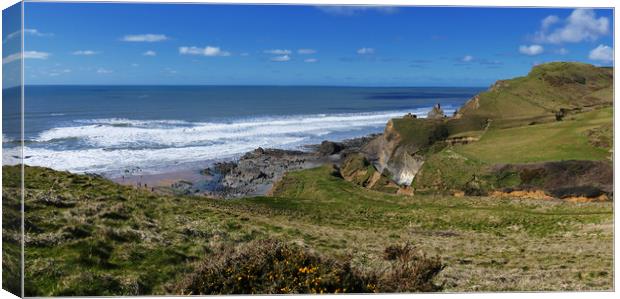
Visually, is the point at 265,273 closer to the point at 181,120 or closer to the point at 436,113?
the point at 181,120

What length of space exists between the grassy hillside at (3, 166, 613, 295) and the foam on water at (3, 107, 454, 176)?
507mm

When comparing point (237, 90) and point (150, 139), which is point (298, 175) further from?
point (150, 139)

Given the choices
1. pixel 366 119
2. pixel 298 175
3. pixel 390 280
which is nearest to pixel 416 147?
pixel 366 119

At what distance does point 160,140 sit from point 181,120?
65cm

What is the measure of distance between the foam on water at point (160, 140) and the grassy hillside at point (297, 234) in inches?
20.0

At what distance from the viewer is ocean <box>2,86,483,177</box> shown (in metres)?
11.0

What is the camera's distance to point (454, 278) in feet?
29.6

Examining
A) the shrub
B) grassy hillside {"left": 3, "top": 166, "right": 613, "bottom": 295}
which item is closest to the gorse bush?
grassy hillside {"left": 3, "top": 166, "right": 613, "bottom": 295}

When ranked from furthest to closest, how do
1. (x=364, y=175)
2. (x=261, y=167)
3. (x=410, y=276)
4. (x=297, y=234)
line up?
(x=364, y=175) → (x=261, y=167) → (x=297, y=234) → (x=410, y=276)

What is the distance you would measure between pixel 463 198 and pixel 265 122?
5.59 meters

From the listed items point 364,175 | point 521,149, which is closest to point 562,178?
point 521,149

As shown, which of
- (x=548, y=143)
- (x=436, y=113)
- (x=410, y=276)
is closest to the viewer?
(x=410, y=276)

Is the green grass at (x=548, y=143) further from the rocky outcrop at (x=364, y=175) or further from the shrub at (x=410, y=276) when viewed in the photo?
the shrub at (x=410, y=276)

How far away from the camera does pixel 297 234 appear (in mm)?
11227
